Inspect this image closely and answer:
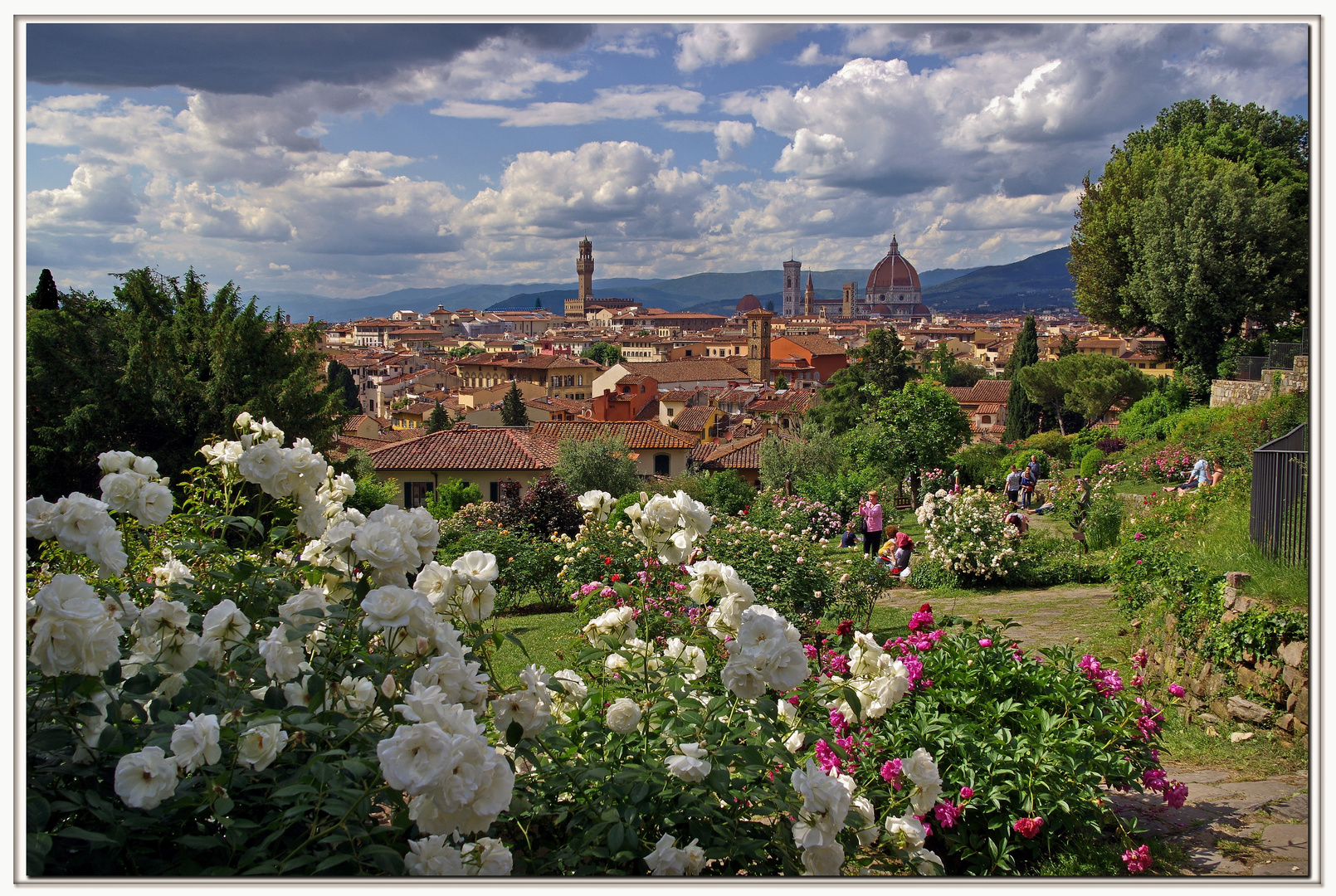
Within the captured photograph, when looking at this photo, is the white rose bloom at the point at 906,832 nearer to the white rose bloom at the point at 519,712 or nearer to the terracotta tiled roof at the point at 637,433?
the white rose bloom at the point at 519,712

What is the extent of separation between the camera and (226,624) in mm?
1879

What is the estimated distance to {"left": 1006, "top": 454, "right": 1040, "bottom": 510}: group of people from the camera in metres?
14.2

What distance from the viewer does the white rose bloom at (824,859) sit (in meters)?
1.91

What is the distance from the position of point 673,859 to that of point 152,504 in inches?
60.0

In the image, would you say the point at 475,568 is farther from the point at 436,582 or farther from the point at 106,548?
the point at 106,548

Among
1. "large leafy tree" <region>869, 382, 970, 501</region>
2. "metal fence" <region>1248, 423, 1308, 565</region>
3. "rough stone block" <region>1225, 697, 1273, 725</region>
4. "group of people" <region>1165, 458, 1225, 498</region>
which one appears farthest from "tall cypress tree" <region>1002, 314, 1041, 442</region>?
"rough stone block" <region>1225, 697, 1273, 725</region>

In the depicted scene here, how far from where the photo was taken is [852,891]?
1.86 meters

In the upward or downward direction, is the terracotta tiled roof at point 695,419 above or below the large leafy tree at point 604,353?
below

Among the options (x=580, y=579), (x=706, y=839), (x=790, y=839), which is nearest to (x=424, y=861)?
(x=706, y=839)

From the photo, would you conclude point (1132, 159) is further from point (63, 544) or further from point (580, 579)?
point (63, 544)

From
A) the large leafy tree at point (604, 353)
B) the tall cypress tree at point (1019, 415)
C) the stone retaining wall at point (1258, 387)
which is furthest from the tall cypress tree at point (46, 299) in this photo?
the large leafy tree at point (604, 353)

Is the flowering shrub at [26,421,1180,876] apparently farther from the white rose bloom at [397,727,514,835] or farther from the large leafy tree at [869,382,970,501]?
the large leafy tree at [869,382,970,501]

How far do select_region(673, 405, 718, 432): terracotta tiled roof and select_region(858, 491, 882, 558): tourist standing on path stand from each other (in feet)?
122

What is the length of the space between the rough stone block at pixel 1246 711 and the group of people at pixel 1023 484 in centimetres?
947
